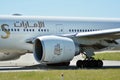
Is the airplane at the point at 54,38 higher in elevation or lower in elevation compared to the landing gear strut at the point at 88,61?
higher

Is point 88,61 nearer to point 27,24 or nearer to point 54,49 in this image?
point 54,49

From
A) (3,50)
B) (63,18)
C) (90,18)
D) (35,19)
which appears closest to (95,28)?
(90,18)

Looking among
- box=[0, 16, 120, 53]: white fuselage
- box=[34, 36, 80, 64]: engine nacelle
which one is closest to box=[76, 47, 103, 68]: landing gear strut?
box=[0, 16, 120, 53]: white fuselage

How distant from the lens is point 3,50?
23.4 metres

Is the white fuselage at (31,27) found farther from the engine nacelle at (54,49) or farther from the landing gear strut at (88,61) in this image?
the landing gear strut at (88,61)

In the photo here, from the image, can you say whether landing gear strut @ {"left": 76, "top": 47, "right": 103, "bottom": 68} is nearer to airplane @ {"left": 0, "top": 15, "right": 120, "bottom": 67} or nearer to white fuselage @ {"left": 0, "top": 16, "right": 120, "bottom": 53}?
airplane @ {"left": 0, "top": 15, "right": 120, "bottom": 67}

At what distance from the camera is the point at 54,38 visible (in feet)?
70.3

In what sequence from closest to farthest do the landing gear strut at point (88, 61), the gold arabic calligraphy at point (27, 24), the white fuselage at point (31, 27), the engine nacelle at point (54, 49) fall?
the engine nacelle at point (54, 49)
the white fuselage at point (31, 27)
the gold arabic calligraphy at point (27, 24)
the landing gear strut at point (88, 61)

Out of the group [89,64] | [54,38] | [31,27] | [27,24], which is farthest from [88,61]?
[27,24]

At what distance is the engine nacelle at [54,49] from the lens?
20953mm

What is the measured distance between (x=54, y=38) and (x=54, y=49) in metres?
0.75

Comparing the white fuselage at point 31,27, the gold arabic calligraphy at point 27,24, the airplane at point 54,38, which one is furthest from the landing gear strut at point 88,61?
the gold arabic calligraphy at point 27,24

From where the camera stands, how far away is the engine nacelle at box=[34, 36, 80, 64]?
21.0 m

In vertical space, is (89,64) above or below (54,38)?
below
